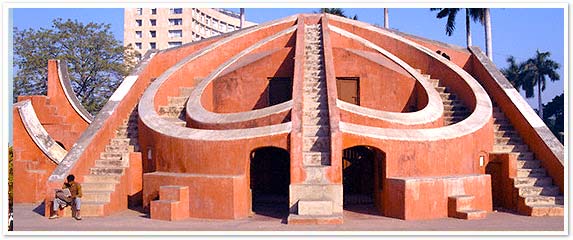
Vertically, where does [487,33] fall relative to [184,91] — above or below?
above

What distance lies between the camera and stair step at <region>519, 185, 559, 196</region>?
9.82m

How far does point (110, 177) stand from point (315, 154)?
11.4 ft

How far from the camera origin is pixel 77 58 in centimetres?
2352

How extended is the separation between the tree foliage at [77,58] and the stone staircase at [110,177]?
1152cm

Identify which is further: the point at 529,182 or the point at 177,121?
the point at 177,121

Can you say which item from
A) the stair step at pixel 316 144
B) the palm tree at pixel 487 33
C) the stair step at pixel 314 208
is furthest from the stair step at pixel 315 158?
the palm tree at pixel 487 33

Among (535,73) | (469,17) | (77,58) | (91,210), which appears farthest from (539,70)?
(91,210)

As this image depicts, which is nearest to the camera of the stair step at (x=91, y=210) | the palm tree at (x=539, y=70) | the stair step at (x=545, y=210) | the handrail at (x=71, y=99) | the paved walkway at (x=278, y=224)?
the paved walkway at (x=278, y=224)

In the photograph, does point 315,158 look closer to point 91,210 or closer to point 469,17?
point 91,210

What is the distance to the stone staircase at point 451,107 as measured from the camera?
475 inches

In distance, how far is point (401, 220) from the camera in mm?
8734

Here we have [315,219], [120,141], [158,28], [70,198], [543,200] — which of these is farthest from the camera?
[158,28]

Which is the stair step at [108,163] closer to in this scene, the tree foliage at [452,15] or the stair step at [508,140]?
the stair step at [508,140]
